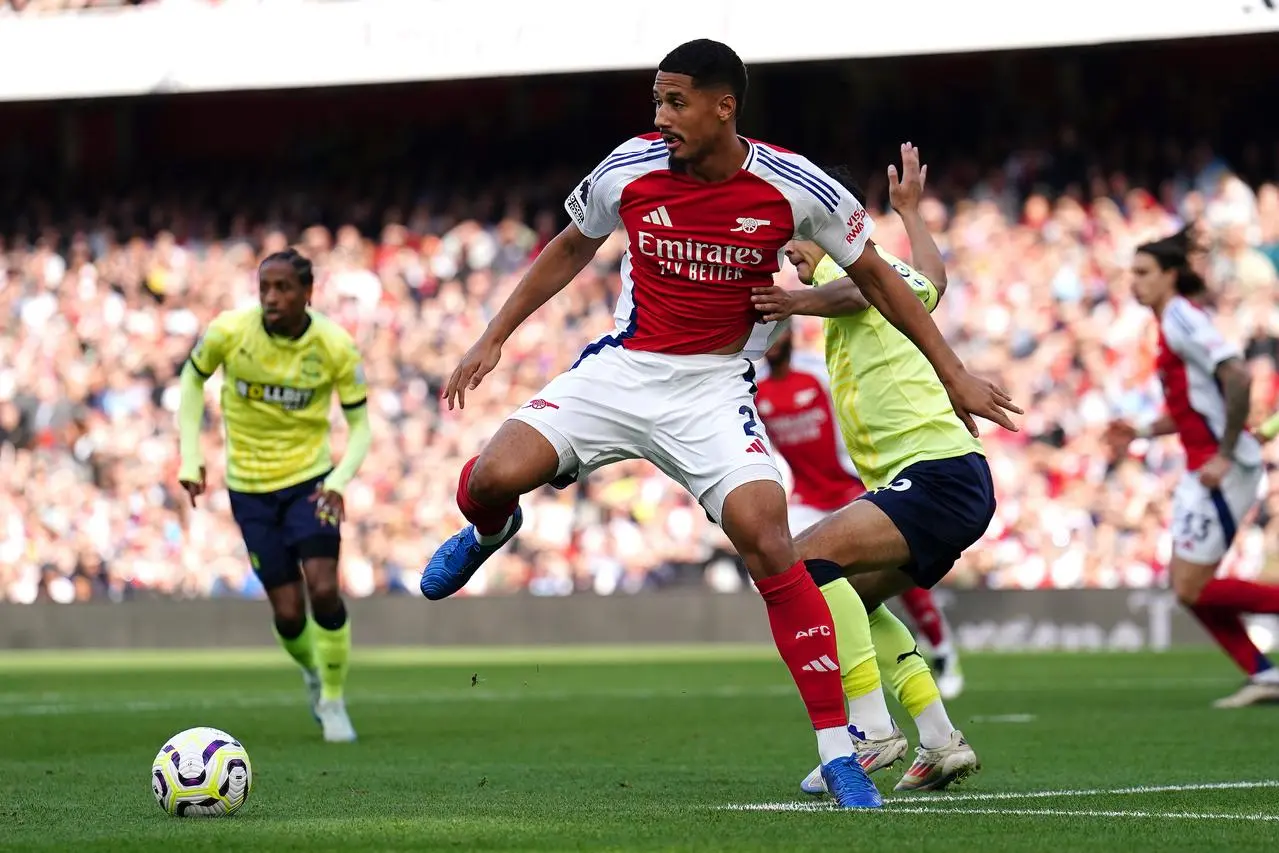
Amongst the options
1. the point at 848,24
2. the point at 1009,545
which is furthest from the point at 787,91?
the point at 1009,545

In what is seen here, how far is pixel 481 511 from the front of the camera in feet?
22.0

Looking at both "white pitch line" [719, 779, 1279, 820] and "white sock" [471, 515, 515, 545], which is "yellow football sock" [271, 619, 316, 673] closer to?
"white sock" [471, 515, 515, 545]

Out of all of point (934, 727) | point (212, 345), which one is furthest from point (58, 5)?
point (934, 727)

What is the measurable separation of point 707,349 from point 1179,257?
517cm

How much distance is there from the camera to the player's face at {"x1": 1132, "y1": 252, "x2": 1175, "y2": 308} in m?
10.9

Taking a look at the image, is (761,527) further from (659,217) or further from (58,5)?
(58,5)

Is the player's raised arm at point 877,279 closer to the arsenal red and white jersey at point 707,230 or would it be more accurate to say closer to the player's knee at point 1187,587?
the arsenal red and white jersey at point 707,230

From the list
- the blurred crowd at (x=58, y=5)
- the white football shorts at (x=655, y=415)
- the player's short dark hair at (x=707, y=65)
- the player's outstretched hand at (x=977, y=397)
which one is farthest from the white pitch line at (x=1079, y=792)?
the blurred crowd at (x=58, y=5)

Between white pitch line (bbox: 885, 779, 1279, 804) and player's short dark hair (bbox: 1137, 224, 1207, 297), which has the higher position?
player's short dark hair (bbox: 1137, 224, 1207, 297)

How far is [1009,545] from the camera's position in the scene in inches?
740

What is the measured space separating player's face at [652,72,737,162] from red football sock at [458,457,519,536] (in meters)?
1.26

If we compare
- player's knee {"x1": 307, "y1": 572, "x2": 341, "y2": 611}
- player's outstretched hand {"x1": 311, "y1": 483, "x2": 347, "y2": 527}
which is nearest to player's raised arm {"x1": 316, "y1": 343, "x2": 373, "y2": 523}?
player's outstretched hand {"x1": 311, "y1": 483, "x2": 347, "y2": 527}

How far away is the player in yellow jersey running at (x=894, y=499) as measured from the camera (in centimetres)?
678

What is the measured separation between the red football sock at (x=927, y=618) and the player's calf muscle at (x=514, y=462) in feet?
21.3
